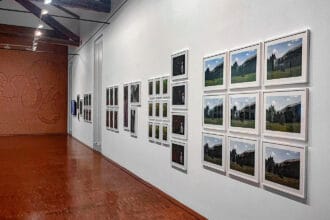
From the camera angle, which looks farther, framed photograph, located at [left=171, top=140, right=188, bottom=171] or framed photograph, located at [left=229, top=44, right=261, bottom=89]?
framed photograph, located at [left=171, top=140, right=188, bottom=171]

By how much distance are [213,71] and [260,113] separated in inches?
39.4

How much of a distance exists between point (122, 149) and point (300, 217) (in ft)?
18.0

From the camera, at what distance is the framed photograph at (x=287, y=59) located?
2734 millimetres

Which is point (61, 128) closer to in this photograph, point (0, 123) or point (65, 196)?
point (0, 123)

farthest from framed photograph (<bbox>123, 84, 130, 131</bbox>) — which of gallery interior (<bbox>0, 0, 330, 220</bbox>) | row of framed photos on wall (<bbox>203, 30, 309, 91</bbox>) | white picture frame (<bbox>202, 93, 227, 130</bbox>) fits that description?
row of framed photos on wall (<bbox>203, 30, 309, 91</bbox>)

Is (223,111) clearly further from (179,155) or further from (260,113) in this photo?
(179,155)

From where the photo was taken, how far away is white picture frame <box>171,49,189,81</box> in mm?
4656

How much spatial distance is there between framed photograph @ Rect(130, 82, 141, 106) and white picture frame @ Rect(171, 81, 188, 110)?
5.37ft

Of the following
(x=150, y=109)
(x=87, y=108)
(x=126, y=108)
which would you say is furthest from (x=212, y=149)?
(x=87, y=108)

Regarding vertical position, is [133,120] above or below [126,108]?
below

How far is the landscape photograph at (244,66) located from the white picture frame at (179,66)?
1.12m

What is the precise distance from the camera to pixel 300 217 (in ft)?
9.13

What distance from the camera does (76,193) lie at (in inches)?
218

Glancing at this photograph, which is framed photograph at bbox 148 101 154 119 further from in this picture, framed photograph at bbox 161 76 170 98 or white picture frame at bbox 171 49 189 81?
white picture frame at bbox 171 49 189 81
